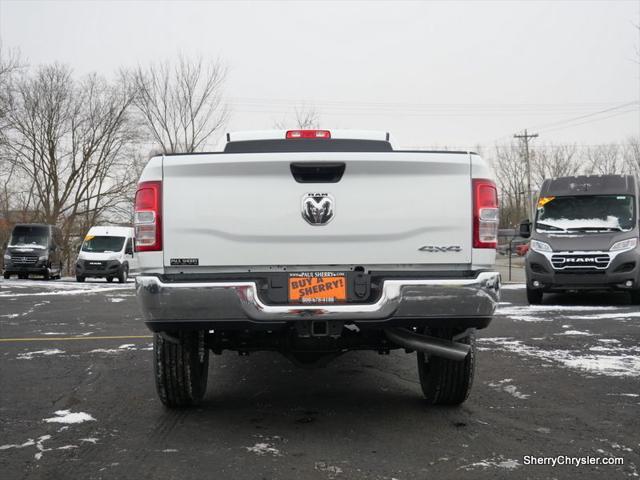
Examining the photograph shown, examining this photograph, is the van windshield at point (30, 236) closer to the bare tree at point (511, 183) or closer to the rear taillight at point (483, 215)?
the rear taillight at point (483, 215)

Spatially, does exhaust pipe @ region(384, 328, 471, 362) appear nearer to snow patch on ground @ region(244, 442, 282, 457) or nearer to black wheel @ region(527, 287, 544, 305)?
snow patch on ground @ region(244, 442, 282, 457)

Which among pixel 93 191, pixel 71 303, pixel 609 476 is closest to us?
pixel 609 476

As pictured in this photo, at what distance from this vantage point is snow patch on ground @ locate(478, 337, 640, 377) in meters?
6.14

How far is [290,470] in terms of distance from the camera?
11.6 ft

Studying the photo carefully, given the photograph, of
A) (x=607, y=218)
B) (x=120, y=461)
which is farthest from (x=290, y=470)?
(x=607, y=218)

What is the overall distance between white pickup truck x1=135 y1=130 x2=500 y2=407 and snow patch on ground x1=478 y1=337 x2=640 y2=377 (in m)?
2.71

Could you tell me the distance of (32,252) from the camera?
95.3ft

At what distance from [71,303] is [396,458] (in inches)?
431

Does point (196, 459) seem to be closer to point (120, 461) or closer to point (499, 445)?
point (120, 461)

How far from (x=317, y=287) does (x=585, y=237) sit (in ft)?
31.5

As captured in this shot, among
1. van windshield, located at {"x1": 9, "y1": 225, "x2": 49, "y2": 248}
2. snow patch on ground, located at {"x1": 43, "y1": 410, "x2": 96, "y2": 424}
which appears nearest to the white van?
van windshield, located at {"x1": 9, "y1": 225, "x2": 49, "y2": 248}

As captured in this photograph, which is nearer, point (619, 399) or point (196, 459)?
point (196, 459)

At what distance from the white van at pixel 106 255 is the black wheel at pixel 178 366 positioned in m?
22.2

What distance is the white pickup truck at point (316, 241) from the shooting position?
153 inches
